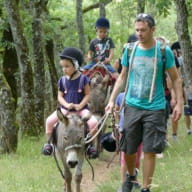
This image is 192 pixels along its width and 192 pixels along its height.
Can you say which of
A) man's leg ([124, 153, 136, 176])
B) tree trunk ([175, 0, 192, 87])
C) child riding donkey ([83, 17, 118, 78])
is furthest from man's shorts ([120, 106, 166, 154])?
tree trunk ([175, 0, 192, 87])

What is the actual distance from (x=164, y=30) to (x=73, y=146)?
119ft

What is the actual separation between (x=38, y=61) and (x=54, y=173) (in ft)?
22.4

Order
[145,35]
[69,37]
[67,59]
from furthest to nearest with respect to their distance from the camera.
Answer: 1. [69,37]
2. [67,59]
3. [145,35]

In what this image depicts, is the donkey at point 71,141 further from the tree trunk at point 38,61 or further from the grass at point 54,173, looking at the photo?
the tree trunk at point 38,61

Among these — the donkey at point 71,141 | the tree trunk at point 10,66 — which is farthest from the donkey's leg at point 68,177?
the tree trunk at point 10,66

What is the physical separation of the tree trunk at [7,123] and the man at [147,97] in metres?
6.03

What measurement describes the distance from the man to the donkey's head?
0.99m

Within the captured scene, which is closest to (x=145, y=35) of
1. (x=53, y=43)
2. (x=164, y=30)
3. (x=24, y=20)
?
(x=24, y=20)

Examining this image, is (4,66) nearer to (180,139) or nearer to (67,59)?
(180,139)

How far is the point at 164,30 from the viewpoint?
140ft

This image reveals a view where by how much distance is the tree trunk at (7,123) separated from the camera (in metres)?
12.3

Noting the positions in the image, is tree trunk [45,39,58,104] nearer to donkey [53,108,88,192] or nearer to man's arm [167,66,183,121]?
donkey [53,108,88,192]

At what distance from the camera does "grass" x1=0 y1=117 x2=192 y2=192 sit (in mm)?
8076

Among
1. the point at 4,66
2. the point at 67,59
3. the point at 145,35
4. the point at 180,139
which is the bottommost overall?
the point at 180,139
